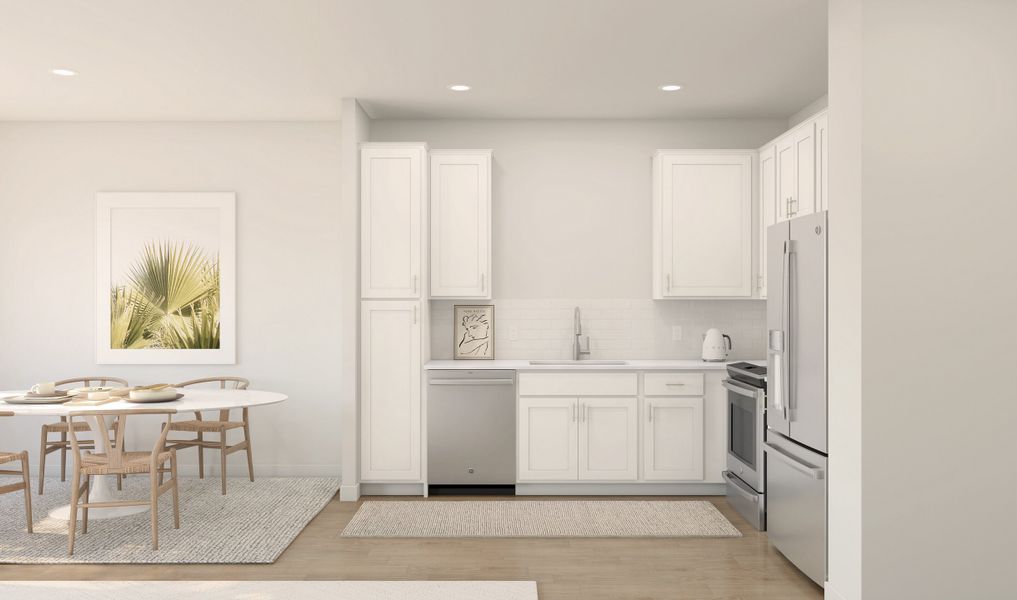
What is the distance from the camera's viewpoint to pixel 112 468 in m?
3.99

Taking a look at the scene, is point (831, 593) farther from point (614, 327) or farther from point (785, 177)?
point (614, 327)

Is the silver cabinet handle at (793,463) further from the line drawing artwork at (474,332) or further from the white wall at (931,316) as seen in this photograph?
the line drawing artwork at (474,332)

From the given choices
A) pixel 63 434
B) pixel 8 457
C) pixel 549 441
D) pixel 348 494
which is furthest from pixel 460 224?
pixel 63 434

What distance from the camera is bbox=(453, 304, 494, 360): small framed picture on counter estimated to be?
5605 millimetres

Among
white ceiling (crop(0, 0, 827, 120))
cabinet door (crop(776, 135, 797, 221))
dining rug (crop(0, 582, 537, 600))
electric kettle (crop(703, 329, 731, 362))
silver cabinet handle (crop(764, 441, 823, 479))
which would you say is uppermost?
white ceiling (crop(0, 0, 827, 120))

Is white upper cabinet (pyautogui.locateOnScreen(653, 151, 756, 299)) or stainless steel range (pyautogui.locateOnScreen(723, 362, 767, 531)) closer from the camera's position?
stainless steel range (pyautogui.locateOnScreen(723, 362, 767, 531))

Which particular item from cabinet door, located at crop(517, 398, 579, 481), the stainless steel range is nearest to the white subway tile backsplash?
cabinet door, located at crop(517, 398, 579, 481)

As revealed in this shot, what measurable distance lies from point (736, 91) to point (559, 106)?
1.25 meters

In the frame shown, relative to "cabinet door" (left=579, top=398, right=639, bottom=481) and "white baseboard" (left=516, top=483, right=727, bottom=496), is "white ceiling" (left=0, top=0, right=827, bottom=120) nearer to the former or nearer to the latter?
"cabinet door" (left=579, top=398, right=639, bottom=481)

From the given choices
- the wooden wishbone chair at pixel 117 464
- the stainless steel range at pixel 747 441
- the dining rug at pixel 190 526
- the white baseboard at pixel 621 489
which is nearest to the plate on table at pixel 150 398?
the wooden wishbone chair at pixel 117 464

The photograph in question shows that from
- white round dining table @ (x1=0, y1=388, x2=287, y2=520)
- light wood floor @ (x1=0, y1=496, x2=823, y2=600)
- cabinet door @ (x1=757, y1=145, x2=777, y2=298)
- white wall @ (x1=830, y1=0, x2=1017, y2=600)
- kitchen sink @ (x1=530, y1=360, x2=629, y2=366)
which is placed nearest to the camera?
white wall @ (x1=830, y1=0, x2=1017, y2=600)

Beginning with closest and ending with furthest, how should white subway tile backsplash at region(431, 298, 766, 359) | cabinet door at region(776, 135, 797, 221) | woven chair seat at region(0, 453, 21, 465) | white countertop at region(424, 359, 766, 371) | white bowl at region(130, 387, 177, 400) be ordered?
woven chair seat at region(0, 453, 21, 465)
white bowl at region(130, 387, 177, 400)
cabinet door at region(776, 135, 797, 221)
white countertop at region(424, 359, 766, 371)
white subway tile backsplash at region(431, 298, 766, 359)

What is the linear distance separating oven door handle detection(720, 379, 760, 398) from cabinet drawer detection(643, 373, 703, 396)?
19 centimetres

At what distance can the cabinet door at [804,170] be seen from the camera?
4285 millimetres
